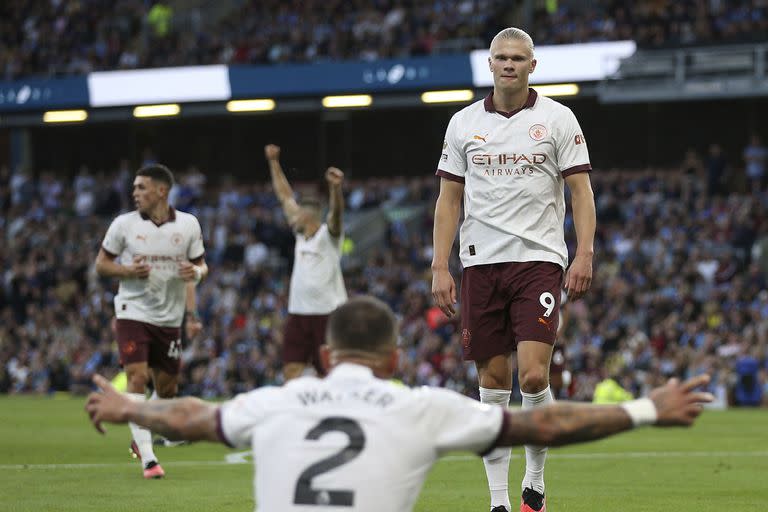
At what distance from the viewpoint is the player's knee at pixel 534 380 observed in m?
7.71

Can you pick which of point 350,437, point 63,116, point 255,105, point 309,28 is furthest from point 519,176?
point 63,116

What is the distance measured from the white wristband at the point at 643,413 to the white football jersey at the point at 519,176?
322 centimetres

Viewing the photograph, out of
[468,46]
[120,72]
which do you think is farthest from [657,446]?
[120,72]

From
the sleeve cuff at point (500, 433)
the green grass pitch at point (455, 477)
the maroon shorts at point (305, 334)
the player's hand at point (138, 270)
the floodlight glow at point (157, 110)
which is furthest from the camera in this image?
the floodlight glow at point (157, 110)

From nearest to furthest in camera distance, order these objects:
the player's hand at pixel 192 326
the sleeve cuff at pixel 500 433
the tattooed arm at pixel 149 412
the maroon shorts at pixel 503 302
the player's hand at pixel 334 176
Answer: the sleeve cuff at pixel 500 433, the tattooed arm at pixel 149 412, the maroon shorts at pixel 503 302, the player's hand at pixel 334 176, the player's hand at pixel 192 326

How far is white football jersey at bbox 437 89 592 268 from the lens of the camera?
7.96 meters

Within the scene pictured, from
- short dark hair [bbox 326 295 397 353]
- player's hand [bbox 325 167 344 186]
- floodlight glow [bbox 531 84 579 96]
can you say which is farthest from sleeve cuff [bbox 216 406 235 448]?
floodlight glow [bbox 531 84 579 96]

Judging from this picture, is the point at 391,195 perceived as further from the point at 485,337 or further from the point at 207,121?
the point at 485,337

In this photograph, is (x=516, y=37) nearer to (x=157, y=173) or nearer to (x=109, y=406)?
(x=109, y=406)

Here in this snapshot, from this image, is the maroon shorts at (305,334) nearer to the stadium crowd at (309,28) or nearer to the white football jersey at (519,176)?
the white football jersey at (519,176)

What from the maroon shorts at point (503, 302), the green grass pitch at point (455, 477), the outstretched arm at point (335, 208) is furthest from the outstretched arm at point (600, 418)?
the outstretched arm at point (335, 208)

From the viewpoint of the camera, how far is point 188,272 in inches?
469

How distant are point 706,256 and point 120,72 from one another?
58.3 ft

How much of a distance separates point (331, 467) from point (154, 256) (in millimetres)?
7953
